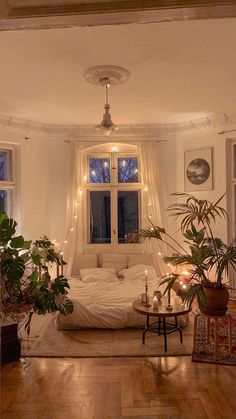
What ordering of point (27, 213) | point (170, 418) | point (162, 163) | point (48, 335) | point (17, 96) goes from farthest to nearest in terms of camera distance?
point (162, 163)
point (27, 213)
point (17, 96)
point (48, 335)
point (170, 418)

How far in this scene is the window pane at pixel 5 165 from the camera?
20.6 ft

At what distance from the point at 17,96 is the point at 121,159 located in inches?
106

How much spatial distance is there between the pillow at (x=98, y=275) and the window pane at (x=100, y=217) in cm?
88

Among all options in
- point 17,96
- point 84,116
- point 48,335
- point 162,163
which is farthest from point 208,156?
point 48,335

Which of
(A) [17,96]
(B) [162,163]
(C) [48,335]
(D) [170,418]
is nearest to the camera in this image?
(D) [170,418]

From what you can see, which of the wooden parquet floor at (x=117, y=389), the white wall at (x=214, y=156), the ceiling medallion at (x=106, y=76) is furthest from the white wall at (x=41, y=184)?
the wooden parquet floor at (x=117, y=389)

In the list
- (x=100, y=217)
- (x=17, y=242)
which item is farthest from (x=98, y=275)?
(x=17, y=242)

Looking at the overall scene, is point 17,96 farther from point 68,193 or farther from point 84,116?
point 68,193

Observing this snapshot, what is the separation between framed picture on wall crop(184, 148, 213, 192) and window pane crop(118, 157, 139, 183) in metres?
1.03

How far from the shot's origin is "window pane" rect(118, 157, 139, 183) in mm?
6953

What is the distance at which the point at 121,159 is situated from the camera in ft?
22.8

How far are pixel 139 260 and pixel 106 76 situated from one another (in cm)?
355

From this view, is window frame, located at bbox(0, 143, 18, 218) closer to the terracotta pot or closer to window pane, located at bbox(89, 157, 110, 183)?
window pane, located at bbox(89, 157, 110, 183)

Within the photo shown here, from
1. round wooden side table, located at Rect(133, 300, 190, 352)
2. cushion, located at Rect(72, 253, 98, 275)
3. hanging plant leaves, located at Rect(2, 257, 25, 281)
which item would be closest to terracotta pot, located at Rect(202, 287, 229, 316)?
round wooden side table, located at Rect(133, 300, 190, 352)
